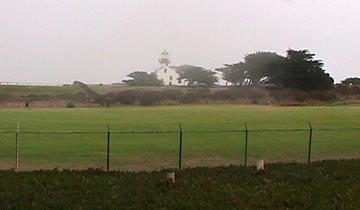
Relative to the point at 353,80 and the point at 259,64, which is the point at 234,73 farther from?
the point at 353,80

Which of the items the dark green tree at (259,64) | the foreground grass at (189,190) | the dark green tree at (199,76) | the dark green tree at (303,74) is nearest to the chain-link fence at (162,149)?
the foreground grass at (189,190)

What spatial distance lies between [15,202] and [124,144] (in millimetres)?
19000

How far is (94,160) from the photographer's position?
2059 cm

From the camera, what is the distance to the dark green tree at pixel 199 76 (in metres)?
142

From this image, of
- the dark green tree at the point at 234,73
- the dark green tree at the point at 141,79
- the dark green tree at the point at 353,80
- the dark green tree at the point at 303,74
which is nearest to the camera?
the dark green tree at the point at 303,74

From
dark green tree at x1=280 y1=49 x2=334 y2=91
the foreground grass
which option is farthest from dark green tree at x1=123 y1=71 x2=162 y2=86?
the foreground grass

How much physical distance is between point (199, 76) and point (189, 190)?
133 metres

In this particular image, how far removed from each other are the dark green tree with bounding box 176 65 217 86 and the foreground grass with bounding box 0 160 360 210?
128 m

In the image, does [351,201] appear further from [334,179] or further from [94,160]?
[94,160]

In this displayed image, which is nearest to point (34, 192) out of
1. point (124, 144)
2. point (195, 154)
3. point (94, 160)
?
point (94, 160)

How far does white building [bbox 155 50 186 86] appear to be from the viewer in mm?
162012

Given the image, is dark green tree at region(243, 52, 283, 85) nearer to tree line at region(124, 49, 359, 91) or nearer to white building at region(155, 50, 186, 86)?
tree line at region(124, 49, 359, 91)

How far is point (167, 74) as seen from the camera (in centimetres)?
16712

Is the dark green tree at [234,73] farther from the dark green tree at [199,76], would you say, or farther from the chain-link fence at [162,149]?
the chain-link fence at [162,149]
